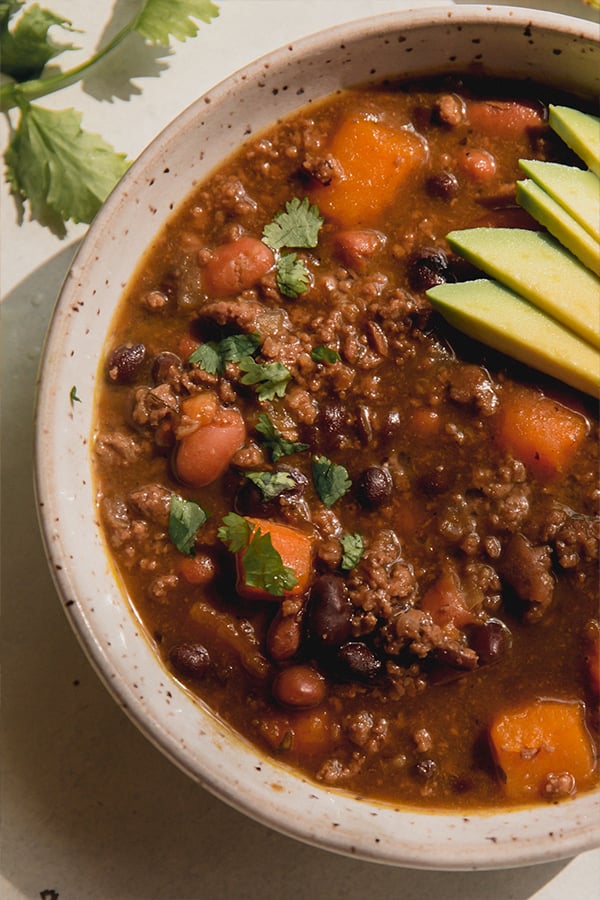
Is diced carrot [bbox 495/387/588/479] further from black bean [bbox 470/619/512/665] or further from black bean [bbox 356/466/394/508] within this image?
black bean [bbox 470/619/512/665]

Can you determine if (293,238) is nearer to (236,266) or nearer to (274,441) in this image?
(236,266)

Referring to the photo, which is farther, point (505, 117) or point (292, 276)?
point (505, 117)

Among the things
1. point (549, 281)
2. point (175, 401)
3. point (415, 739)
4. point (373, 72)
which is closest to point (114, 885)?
point (415, 739)

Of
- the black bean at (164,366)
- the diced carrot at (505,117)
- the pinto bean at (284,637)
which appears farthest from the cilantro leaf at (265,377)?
the diced carrot at (505,117)

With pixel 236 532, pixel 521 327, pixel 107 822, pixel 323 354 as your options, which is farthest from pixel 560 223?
pixel 107 822

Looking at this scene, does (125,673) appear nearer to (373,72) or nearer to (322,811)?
(322,811)

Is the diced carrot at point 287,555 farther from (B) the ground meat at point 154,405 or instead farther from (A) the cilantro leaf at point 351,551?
(B) the ground meat at point 154,405
